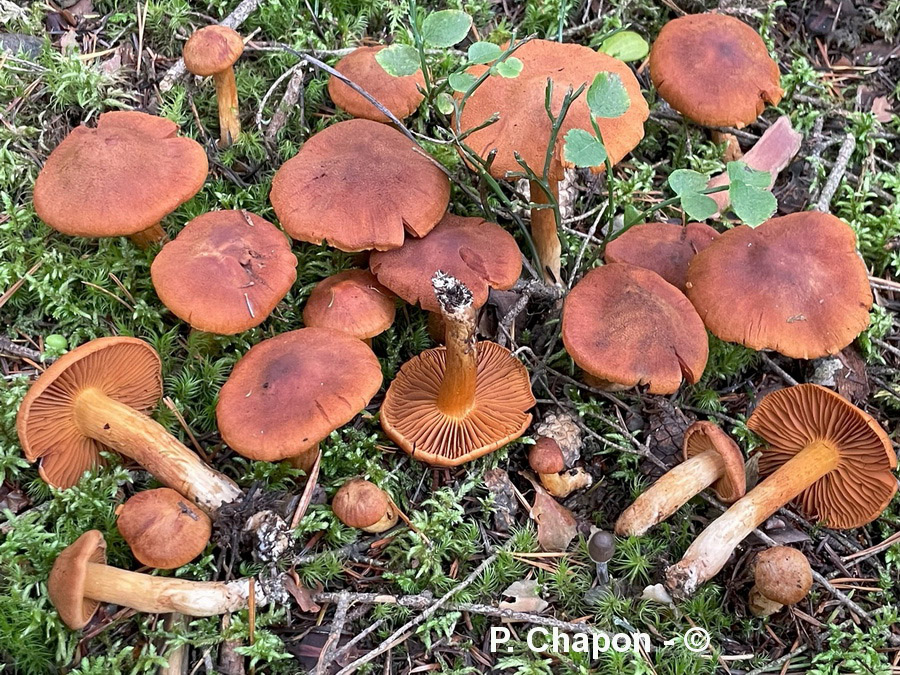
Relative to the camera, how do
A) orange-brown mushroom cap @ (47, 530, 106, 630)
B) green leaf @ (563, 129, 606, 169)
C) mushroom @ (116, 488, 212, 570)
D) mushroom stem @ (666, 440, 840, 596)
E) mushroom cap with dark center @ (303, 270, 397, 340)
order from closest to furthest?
orange-brown mushroom cap @ (47, 530, 106, 630)
mushroom @ (116, 488, 212, 570)
green leaf @ (563, 129, 606, 169)
mushroom stem @ (666, 440, 840, 596)
mushroom cap with dark center @ (303, 270, 397, 340)

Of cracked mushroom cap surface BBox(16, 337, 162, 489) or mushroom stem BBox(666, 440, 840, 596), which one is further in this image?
mushroom stem BBox(666, 440, 840, 596)

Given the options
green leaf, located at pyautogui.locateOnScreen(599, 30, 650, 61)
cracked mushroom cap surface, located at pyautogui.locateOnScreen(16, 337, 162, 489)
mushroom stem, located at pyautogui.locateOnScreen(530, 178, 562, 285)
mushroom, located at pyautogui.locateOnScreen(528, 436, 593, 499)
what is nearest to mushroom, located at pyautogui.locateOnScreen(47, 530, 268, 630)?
cracked mushroom cap surface, located at pyautogui.locateOnScreen(16, 337, 162, 489)

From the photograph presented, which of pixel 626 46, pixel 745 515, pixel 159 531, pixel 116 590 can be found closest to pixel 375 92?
pixel 626 46

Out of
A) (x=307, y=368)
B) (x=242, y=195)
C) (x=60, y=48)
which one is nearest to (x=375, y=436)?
(x=307, y=368)

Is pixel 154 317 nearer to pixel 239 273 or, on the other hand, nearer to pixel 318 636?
pixel 239 273

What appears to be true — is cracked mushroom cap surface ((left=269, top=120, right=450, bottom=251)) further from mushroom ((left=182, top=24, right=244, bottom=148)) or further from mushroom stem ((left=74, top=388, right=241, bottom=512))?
mushroom stem ((left=74, top=388, right=241, bottom=512))

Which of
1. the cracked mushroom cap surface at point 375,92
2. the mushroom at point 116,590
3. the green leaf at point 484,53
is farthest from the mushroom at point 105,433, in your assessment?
the green leaf at point 484,53
